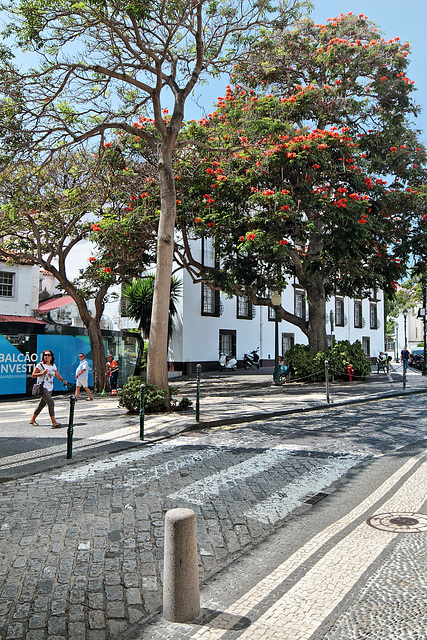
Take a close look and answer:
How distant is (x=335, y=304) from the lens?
43.8 m

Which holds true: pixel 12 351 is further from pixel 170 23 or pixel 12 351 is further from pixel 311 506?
pixel 311 506

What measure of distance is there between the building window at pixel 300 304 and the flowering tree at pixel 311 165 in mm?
17304

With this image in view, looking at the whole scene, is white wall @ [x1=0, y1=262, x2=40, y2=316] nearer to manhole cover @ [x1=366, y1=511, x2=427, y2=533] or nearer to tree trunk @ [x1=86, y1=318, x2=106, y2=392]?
tree trunk @ [x1=86, y1=318, x2=106, y2=392]

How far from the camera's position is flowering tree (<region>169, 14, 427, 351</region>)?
16.5 metres

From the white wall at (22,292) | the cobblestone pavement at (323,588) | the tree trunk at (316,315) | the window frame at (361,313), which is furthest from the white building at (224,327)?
the cobblestone pavement at (323,588)

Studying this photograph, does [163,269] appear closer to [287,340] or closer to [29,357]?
[29,357]

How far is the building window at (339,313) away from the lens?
144 feet

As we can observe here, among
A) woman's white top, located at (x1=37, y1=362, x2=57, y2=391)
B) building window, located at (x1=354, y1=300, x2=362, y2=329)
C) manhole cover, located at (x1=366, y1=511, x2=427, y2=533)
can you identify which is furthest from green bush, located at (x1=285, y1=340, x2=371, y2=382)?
building window, located at (x1=354, y1=300, x2=362, y2=329)

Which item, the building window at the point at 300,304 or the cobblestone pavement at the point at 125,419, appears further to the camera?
the building window at the point at 300,304

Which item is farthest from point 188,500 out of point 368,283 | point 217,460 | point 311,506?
point 368,283

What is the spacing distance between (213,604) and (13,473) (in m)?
4.27

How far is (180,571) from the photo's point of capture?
3299 millimetres

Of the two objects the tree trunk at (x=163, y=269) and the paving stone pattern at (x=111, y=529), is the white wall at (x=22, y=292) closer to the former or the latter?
the tree trunk at (x=163, y=269)

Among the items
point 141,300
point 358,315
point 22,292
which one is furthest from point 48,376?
point 358,315
